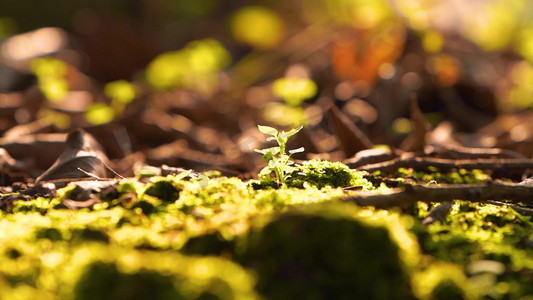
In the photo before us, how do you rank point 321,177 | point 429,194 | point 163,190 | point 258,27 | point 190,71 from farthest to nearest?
point 258,27 < point 190,71 < point 321,177 < point 163,190 < point 429,194

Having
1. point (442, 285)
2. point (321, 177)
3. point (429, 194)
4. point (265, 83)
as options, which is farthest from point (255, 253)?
point (265, 83)

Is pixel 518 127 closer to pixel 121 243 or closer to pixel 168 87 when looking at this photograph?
pixel 168 87

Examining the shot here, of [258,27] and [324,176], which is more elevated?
[258,27]

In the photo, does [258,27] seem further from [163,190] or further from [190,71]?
[163,190]

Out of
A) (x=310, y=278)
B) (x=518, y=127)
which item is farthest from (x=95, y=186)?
(x=518, y=127)

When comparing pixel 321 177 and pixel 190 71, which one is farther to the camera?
pixel 190 71

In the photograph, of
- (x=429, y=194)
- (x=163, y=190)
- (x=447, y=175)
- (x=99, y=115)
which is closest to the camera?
(x=429, y=194)

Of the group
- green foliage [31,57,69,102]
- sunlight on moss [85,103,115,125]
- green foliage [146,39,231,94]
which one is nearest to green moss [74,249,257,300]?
sunlight on moss [85,103,115,125]

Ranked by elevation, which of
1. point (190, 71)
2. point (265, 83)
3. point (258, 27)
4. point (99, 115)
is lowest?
point (99, 115)
